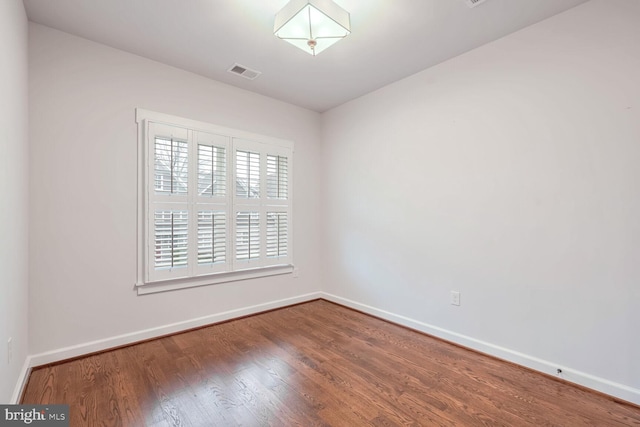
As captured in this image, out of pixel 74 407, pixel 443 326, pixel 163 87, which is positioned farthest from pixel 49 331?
pixel 443 326

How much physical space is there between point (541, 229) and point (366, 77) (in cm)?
223

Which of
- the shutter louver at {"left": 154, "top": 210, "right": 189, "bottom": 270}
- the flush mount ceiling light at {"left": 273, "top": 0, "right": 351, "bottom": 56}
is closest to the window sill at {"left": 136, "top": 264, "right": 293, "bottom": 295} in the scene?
the shutter louver at {"left": 154, "top": 210, "right": 189, "bottom": 270}

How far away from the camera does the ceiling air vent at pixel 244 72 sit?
2.95 meters

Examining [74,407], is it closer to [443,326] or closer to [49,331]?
[49,331]

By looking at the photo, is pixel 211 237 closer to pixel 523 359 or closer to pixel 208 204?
pixel 208 204

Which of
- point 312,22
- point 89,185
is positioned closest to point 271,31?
point 312,22

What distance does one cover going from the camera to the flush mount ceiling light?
1882 mm

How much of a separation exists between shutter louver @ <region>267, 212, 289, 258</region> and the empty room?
134mm

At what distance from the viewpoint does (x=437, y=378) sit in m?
2.15

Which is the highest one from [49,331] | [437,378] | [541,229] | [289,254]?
[541,229]

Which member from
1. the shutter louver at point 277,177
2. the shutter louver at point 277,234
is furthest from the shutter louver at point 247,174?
the shutter louver at point 277,234

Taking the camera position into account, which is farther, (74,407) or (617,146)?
(617,146)

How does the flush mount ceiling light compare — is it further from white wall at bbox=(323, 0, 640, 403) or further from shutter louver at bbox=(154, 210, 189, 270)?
shutter louver at bbox=(154, 210, 189, 270)

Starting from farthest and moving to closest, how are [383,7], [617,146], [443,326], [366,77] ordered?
[366,77], [443,326], [383,7], [617,146]
